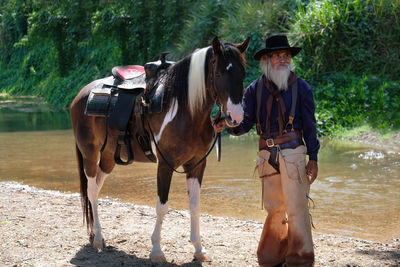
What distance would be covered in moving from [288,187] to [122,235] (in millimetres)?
2280

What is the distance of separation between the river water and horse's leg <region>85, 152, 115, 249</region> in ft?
6.10

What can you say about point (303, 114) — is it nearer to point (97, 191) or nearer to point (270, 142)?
point (270, 142)

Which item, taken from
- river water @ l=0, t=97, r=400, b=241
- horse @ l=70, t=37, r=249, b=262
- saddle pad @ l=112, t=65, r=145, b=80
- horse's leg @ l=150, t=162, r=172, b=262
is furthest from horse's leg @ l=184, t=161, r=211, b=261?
river water @ l=0, t=97, r=400, b=241

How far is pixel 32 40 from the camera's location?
29578 millimetres

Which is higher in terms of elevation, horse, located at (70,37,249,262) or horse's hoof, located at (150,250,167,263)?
horse, located at (70,37,249,262)

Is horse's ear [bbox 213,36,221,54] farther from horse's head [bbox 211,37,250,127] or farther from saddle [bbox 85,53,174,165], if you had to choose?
saddle [bbox 85,53,174,165]

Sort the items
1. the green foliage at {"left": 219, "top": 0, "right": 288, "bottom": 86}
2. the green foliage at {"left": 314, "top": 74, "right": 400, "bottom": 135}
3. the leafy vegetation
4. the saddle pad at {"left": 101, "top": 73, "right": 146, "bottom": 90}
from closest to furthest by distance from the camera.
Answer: the saddle pad at {"left": 101, "top": 73, "right": 146, "bottom": 90}
the green foliage at {"left": 314, "top": 74, "right": 400, "bottom": 135}
the leafy vegetation
the green foliage at {"left": 219, "top": 0, "right": 288, "bottom": 86}

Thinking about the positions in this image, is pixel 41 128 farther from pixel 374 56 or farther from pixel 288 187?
pixel 288 187

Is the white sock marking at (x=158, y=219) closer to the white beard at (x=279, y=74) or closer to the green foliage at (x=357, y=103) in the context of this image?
the white beard at (x=279, y=74)

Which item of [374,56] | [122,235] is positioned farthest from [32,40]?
[122,235]

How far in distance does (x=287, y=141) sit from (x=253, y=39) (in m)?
11.3

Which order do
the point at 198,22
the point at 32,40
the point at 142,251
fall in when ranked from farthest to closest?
the point at 32,40, the point at 198,22, the point at 142,251

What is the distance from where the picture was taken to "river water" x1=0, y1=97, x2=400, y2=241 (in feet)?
21.4

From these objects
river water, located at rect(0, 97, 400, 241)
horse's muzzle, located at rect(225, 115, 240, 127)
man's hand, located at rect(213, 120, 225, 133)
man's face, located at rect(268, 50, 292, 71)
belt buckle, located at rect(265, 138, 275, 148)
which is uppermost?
man's face, located at rect(268, 50, 292, 71)
